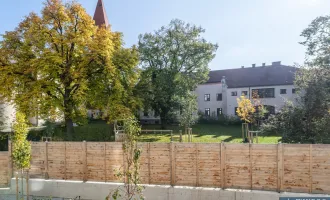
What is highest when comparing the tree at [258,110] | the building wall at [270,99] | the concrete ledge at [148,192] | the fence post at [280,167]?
the building wall at [270,99]

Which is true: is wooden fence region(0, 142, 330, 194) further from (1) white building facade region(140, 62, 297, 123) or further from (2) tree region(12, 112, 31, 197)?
(1) white building facade region(140, 62, 297, 123)

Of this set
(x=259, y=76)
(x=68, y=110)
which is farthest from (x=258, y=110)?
(x=68, y=110)

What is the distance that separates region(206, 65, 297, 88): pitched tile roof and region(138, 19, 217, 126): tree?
8.68 meters

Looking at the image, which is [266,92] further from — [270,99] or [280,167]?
[280,167]

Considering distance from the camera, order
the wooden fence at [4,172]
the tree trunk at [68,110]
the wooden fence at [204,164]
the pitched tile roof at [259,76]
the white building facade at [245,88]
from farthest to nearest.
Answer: the pitched tile roof at [259,76], the white building facade at [245,88], the tree trunk at [68,110], the wooden fence at [4,172], the wooden fence at [204,164]

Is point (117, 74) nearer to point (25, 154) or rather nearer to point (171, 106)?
point (171, 106)

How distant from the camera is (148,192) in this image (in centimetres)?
1245

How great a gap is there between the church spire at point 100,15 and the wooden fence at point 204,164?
28.9 meters

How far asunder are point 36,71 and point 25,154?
1185cm

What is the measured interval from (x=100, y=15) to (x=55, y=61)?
21.4 m

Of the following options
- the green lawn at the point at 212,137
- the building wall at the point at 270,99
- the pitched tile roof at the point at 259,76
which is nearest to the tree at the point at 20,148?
the green lawn at the point at 212,137

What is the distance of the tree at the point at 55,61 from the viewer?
2164cm

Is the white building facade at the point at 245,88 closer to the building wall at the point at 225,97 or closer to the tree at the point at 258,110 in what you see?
the building wall at the point at 225,97

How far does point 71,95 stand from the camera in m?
23.7
